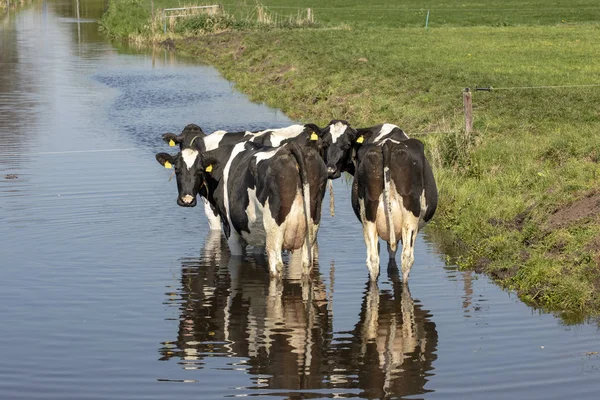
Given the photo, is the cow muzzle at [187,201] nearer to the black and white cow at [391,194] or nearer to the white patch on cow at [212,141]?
the white patch on cow at [212,141]

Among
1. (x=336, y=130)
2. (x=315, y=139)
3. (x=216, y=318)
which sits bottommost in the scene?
(x=216, y=318)

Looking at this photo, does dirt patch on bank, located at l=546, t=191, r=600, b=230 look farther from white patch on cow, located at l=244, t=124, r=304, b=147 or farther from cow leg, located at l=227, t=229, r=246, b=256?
cow leg, located at l=227, t=229, r=246, b=256

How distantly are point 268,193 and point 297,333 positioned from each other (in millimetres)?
2152

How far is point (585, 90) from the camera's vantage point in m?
25.4

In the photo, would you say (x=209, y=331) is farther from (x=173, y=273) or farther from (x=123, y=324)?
(x=173, y=273)

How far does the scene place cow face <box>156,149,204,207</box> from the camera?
1439 cm

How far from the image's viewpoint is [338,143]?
1555cm

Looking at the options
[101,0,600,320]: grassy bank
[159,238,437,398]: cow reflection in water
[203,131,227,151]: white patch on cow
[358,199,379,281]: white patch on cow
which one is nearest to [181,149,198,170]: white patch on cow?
[159,238,437,398]: cow reflection in water

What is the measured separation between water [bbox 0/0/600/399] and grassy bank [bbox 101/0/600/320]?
2.94 feet

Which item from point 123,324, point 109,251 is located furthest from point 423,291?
point 109,251

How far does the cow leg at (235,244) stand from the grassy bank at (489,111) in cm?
294

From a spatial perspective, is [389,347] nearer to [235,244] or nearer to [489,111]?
[235,244]

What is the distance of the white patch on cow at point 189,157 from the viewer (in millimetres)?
14547

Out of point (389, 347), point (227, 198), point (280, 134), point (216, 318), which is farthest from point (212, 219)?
point (389, 347)
